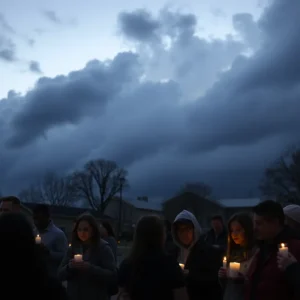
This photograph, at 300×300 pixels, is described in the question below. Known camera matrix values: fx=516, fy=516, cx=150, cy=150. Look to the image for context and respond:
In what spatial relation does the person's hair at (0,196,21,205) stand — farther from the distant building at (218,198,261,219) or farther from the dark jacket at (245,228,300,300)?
the distant building at (218,198,261,219)

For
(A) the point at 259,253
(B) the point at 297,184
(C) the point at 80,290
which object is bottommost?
(C) the point at 80,290

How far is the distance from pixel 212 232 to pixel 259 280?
15.8ft

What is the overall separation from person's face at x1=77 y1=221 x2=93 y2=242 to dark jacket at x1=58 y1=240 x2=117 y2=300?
196 mm

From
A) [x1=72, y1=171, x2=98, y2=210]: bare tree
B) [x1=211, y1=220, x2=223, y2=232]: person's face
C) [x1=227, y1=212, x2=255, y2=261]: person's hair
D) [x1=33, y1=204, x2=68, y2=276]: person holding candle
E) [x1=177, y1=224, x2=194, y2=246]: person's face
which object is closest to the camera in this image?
[x1=227, y1=212, x2=255, y2=261]: person's hair

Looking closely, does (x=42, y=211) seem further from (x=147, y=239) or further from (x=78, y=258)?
(x=147, y=239)

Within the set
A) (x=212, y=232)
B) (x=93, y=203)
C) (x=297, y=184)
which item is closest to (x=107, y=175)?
(x=93, y=203)

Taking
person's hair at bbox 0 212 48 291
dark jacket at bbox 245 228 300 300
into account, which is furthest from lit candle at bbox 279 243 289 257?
person's hair at bbox 0 212 48 291

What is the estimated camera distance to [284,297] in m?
4.03

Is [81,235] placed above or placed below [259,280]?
above

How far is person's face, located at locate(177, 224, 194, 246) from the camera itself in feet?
21.4

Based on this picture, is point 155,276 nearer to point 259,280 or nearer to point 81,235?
point 259,280

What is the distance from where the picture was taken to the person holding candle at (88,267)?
235 inches

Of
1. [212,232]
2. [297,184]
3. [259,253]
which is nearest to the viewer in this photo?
[259,253]

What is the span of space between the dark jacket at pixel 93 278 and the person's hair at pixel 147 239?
1519mm
